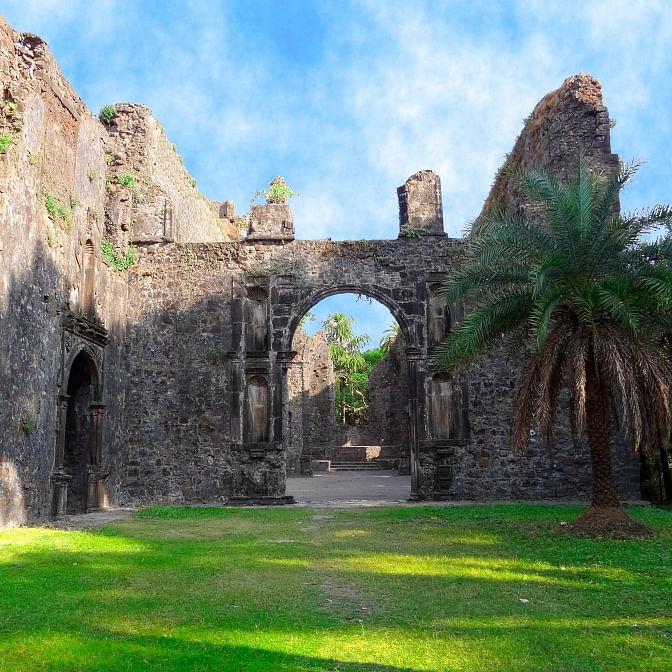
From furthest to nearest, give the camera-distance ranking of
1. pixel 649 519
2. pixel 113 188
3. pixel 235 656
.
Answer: pixel 113 188 < pixel 649 519 < pixel 235 656

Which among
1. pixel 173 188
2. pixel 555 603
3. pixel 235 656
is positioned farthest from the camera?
pixel 173 188

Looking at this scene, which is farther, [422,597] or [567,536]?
[567,536]

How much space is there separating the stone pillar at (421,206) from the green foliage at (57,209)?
278 inches

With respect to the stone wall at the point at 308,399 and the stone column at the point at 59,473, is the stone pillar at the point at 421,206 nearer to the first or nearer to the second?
the stone column at the point at 59,473

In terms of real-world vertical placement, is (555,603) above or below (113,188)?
below

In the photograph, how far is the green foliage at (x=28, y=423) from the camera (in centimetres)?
1048

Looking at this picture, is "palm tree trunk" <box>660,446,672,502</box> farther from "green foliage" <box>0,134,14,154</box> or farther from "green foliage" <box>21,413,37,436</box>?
"green foliage" <box>0,134,14,154</box>

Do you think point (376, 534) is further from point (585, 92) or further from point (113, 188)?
point (585, 92)

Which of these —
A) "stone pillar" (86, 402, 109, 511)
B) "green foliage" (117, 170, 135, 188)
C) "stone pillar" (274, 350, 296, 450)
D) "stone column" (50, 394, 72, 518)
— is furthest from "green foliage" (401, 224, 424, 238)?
"stone column" (50, 394, 72, 518)

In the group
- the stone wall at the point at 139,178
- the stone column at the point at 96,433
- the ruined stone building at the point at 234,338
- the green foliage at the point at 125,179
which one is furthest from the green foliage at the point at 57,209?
the stone column at the point at 96,433

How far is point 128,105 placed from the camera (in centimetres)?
1612

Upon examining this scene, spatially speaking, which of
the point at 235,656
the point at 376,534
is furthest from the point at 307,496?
the point at 235,656

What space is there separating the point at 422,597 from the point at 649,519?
665 cm

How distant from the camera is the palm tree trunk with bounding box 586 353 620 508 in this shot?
9.79 m
